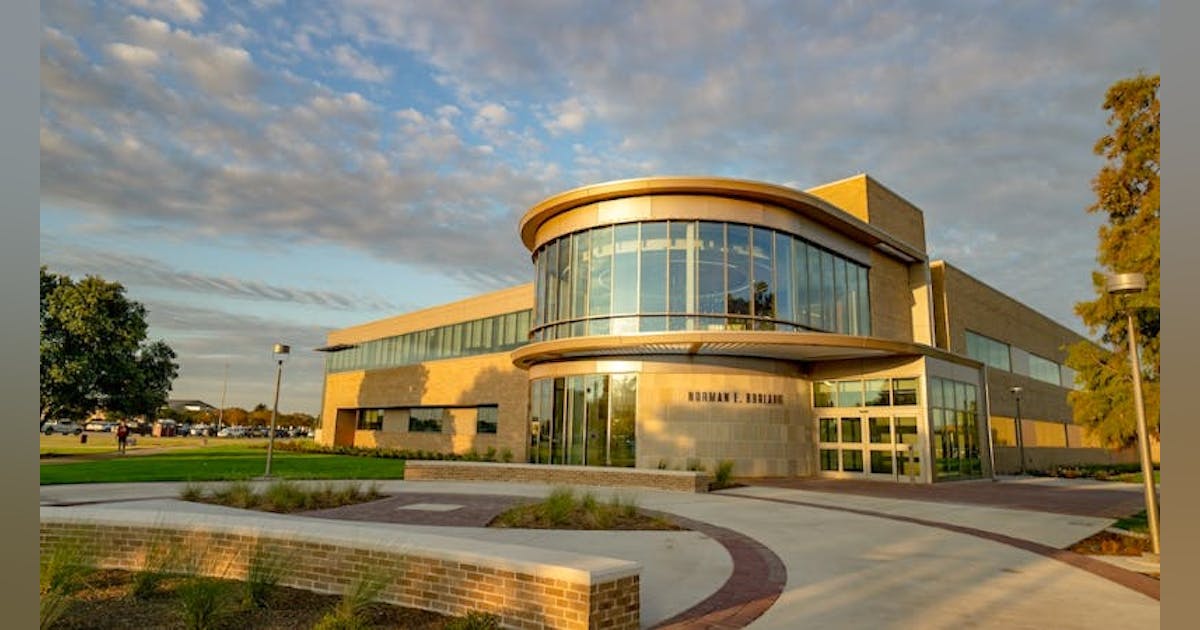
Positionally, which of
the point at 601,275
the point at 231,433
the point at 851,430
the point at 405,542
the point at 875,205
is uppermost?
the point at 875,205

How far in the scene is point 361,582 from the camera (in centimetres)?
686

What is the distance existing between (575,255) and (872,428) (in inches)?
576

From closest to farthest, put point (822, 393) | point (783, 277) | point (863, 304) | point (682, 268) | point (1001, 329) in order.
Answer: point (682, 268)
point (783, 277)
point (822, 393)
point (863, 304)
point (1001, 329)

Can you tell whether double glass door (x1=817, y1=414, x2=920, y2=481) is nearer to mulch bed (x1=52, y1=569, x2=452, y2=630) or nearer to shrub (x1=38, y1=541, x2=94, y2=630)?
mulch bed (x1=52, y1=569, x2=452, y2=630)

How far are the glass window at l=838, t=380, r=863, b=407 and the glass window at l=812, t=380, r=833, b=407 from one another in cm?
39

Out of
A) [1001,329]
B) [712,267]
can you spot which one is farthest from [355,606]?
[1001,329]

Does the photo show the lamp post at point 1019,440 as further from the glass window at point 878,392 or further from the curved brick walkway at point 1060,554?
the curved brick walkway at point 1060,554

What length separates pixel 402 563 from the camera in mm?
7242

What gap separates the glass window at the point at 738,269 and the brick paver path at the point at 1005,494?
689 cm

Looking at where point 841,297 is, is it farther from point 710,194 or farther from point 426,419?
point 426,419

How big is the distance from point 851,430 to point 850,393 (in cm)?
158
